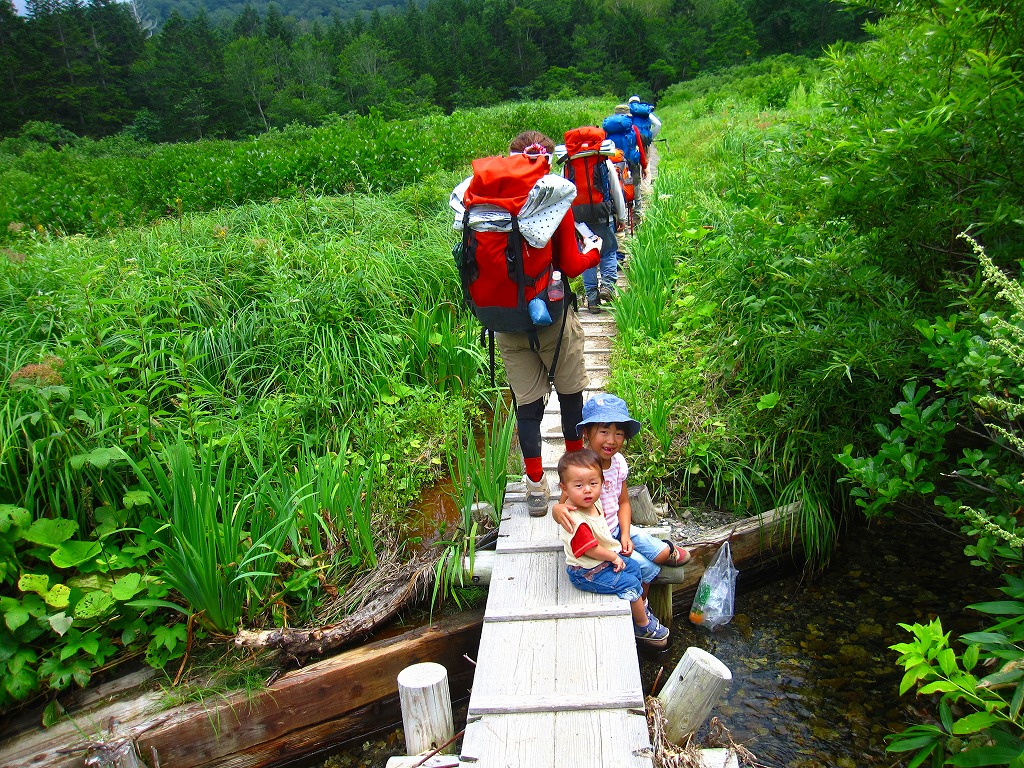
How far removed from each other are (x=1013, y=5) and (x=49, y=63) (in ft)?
162

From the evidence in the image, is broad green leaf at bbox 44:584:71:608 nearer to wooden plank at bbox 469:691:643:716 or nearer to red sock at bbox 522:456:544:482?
wooden plank at bbox 469:691:643:716

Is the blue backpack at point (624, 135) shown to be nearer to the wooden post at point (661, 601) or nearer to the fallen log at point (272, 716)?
the wooden post at point (661, 601)

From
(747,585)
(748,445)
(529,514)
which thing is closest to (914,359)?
→ (748,445)

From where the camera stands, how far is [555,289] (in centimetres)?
311

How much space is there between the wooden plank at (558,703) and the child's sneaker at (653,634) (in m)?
0.88

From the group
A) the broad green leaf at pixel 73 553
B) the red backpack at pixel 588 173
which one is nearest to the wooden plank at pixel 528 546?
the broad green leaf at pixel 73 553

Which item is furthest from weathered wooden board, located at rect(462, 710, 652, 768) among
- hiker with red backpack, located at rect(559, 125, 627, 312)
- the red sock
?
hiker with red backpack, located at rect(559, 125, 627, 312)

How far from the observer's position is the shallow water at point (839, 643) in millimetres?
2971

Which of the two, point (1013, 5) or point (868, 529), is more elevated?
point (1013, 5)

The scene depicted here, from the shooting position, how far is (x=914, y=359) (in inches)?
131

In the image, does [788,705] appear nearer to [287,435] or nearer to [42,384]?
[287,435]

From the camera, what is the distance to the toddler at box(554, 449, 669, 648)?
9.41 ft

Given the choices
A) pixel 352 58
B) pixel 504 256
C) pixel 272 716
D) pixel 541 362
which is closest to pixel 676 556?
pixel 541 362

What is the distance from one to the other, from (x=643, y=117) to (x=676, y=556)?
28.5 ft
